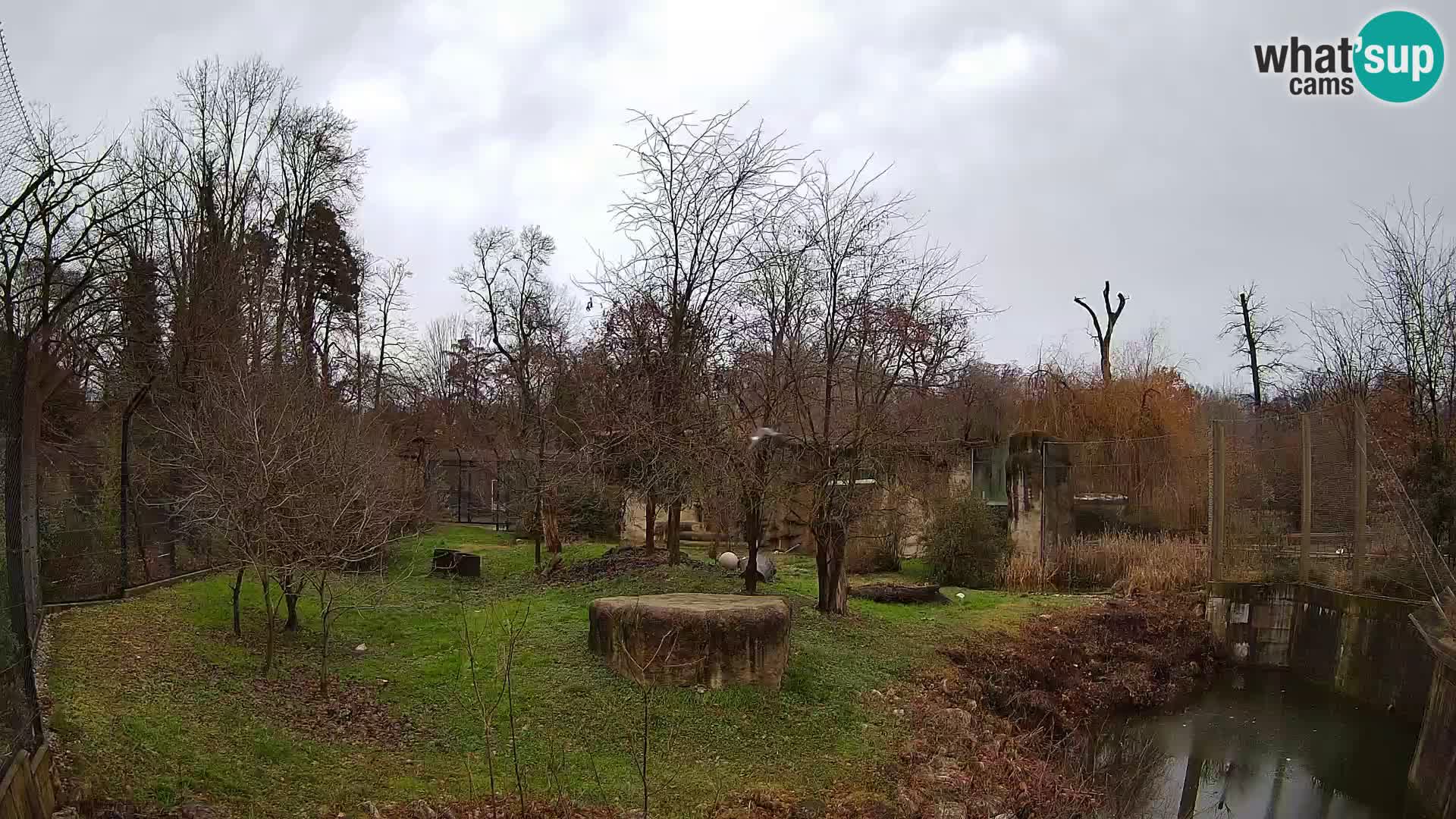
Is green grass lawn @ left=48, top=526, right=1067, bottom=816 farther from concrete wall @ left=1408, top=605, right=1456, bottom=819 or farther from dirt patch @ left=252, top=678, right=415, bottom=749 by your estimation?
concrete wall @ left=1408, top=605, right=1456, bottom=819

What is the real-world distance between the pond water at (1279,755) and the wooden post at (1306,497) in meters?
1.76

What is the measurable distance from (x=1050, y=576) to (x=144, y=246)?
56.8 ft

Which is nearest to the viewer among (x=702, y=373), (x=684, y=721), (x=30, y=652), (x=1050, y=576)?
(x=30, y=652)

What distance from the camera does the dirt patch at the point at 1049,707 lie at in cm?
751

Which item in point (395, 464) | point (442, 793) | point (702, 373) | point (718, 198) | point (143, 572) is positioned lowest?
point (442, 793)

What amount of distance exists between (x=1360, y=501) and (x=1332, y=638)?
1969 millimetres

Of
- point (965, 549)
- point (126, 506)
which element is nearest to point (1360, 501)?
point (965, 549)

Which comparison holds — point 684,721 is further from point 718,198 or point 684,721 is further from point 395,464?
point 395,464

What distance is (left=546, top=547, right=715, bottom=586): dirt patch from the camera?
14.1m

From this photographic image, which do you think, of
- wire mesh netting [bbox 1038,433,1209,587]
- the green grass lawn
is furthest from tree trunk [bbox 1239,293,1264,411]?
the green grass lawn

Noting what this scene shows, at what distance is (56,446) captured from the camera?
10734 millimetres

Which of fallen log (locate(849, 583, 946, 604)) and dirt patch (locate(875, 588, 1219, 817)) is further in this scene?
fallen log (locate(849, 583, 946, 604))

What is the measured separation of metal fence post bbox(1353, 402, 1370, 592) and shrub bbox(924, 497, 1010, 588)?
6298 mm

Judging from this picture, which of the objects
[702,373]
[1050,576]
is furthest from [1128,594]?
[702,373]
